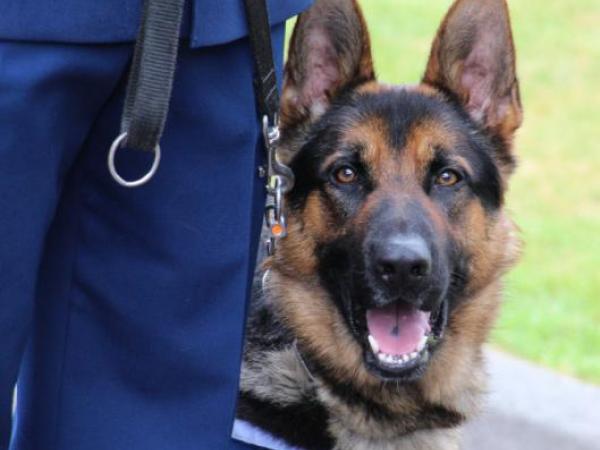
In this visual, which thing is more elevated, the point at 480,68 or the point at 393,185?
the point at 480,68

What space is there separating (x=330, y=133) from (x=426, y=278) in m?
0.62

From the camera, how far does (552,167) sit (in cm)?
880

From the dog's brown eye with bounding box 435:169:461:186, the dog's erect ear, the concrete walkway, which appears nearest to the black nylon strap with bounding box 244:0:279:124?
the dog's brown eye with bounding box 435:169:461:186

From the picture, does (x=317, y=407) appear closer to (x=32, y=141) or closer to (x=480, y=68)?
(x=480, y=68)

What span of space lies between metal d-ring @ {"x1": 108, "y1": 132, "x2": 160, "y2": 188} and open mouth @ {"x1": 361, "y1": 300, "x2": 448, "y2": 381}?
1052 millimetres

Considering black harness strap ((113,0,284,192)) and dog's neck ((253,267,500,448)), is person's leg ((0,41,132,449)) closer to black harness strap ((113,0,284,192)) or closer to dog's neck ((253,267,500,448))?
black harness strap ((113,0,284,192))

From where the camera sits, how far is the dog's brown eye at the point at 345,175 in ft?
11.0

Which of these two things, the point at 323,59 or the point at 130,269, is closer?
the point at 130,269

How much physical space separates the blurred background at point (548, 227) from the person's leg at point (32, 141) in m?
1.77

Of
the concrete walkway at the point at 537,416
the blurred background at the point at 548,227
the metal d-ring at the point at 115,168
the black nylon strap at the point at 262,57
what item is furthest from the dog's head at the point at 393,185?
the concrete walkway at the point at 537,416

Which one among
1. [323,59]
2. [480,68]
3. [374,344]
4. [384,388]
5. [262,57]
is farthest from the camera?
[480,68]

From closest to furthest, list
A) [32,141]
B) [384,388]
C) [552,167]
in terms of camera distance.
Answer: [32,141], [384,388], [552,167]

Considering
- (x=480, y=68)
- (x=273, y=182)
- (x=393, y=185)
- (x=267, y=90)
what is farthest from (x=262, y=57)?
(x=480, y=68)

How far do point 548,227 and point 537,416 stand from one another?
279cm
